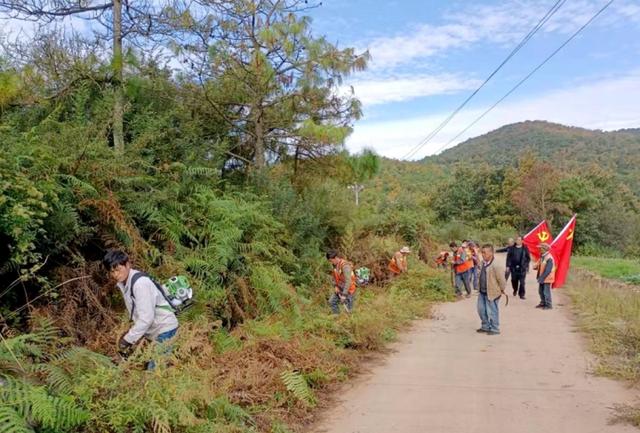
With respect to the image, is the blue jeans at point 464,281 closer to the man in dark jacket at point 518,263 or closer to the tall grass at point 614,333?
the man in dark jacket at point 518,263

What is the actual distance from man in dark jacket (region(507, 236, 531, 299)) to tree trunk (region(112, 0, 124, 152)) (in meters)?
9.88

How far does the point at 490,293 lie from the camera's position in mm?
9000

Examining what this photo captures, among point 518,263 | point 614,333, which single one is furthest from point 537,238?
point 614,333

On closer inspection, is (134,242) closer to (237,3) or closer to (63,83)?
(63,83)

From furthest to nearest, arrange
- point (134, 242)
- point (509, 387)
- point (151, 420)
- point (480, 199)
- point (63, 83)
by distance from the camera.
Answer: point (480, 199) < point (63, 83) < point (134, 242) < point (509, 387) < point (151, 420)

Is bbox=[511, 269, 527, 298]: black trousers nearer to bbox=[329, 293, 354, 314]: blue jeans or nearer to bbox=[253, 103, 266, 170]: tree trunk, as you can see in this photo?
bbox=[329, 293, 354, 314]: blue jeans

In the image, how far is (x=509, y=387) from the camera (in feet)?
19.6

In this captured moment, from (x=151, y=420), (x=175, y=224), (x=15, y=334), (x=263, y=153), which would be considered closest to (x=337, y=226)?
→ (x=263, y=153)

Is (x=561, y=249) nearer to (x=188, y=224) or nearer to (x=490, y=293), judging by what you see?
(x=490, y=293)

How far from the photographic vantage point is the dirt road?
495 cm

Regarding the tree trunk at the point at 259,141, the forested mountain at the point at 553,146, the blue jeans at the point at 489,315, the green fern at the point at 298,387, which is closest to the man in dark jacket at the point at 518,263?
the blue jeans at the point at 489,315

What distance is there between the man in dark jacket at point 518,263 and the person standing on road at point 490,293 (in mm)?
4306

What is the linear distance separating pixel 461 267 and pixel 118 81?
981 centimetres

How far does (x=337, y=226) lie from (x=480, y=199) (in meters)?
43.8
